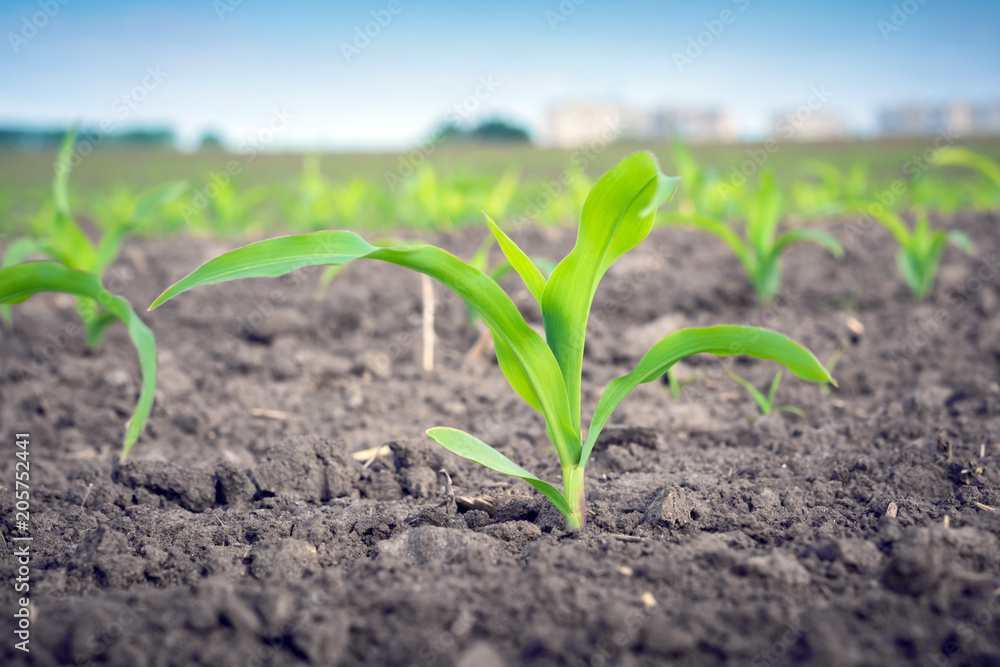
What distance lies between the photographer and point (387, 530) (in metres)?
1.28

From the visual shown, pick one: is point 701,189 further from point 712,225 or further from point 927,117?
point 927,117

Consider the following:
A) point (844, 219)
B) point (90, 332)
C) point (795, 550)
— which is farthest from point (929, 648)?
point (844, 219)

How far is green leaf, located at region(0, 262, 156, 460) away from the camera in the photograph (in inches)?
54.1

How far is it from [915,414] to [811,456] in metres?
0.58

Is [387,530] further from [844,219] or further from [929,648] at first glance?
[844,219]

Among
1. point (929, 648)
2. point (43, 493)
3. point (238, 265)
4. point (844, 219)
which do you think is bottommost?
point (43, 493)

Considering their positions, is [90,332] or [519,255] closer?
[519,255]

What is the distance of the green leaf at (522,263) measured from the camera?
3.61 ft

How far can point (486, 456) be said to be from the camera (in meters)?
1.17

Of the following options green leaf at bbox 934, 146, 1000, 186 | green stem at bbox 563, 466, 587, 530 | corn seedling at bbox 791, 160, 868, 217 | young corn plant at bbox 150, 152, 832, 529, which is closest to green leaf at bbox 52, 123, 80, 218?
young corn plant at bbox 150, 152, 832, 529

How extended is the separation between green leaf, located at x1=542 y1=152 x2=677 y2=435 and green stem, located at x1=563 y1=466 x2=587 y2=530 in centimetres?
8

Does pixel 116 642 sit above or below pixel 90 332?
below

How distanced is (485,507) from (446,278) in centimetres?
55

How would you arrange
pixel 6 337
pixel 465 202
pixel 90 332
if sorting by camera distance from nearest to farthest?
pixel 90 332 → pixel 6 337 → pixel 465 202
